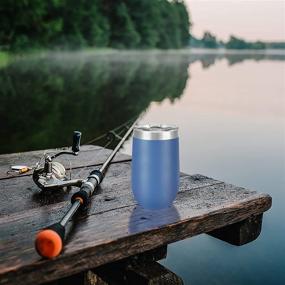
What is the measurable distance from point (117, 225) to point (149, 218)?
0.48 feet

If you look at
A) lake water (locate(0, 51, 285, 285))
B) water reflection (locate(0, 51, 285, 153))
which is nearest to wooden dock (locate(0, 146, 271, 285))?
lake water (locate(0, 51, 285, 285))

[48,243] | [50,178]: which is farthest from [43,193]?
[48,243]

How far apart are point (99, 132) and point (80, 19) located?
49220mm

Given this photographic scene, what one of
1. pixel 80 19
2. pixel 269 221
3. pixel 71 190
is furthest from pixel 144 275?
pixel 80 19

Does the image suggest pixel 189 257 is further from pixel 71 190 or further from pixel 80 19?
pixel 80 19

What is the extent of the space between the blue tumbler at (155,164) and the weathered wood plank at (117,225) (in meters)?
0.08

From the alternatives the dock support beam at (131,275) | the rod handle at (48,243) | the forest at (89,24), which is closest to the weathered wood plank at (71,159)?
the dock support beam at (131,275)

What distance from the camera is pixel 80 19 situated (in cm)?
5794

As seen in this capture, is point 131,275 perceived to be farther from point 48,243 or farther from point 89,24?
point 89,24

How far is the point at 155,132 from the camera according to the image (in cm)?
206

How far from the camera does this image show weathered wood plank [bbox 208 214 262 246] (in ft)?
8.32

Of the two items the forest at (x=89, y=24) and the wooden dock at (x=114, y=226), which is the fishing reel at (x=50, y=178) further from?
Answer: the forest at (x=89, y=24)

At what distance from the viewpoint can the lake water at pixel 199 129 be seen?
4730mm

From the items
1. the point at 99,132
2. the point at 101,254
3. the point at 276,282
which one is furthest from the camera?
the point at 99,132
